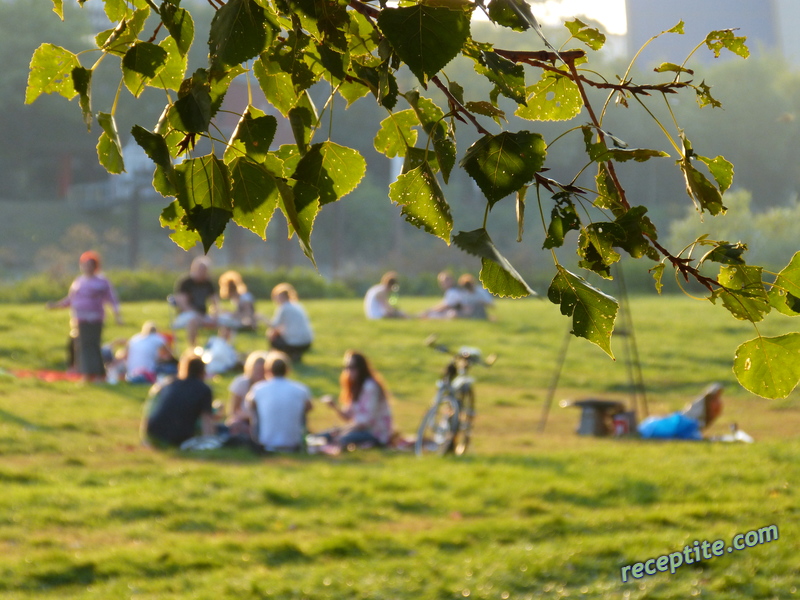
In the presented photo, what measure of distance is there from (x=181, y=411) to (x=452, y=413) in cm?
262

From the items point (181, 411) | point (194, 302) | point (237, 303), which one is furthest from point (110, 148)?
point (237, 303)

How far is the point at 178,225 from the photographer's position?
1597 mm

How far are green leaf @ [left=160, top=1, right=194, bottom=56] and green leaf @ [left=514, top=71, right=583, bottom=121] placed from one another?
1.70ft

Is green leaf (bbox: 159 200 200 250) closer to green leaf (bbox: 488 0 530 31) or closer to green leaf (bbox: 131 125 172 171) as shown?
green leaf (bbox: 131 125 172 171)

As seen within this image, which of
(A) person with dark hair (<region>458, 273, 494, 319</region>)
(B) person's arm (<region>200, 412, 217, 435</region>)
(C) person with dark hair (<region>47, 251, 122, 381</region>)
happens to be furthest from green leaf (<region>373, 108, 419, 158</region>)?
(A) person with dark hair (<region>458, 273, 494, 319</region>)

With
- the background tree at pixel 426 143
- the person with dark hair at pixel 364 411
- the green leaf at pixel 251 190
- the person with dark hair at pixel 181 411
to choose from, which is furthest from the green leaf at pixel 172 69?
the person with dark hair at pixel 364 411

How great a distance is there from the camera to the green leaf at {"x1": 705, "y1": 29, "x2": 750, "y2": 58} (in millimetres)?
1404

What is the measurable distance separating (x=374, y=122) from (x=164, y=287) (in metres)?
17.6

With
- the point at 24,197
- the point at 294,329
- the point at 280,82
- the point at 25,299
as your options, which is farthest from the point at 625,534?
the point at 24,197

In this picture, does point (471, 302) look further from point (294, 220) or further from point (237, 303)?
point (294, 220)

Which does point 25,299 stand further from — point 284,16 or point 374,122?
point 284,16

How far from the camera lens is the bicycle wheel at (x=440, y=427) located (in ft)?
32.2

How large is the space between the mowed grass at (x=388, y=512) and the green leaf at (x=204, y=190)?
13.3 ft

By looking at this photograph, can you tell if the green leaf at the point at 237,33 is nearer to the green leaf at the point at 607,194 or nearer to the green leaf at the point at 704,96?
the green leaf at the point at 607,194
